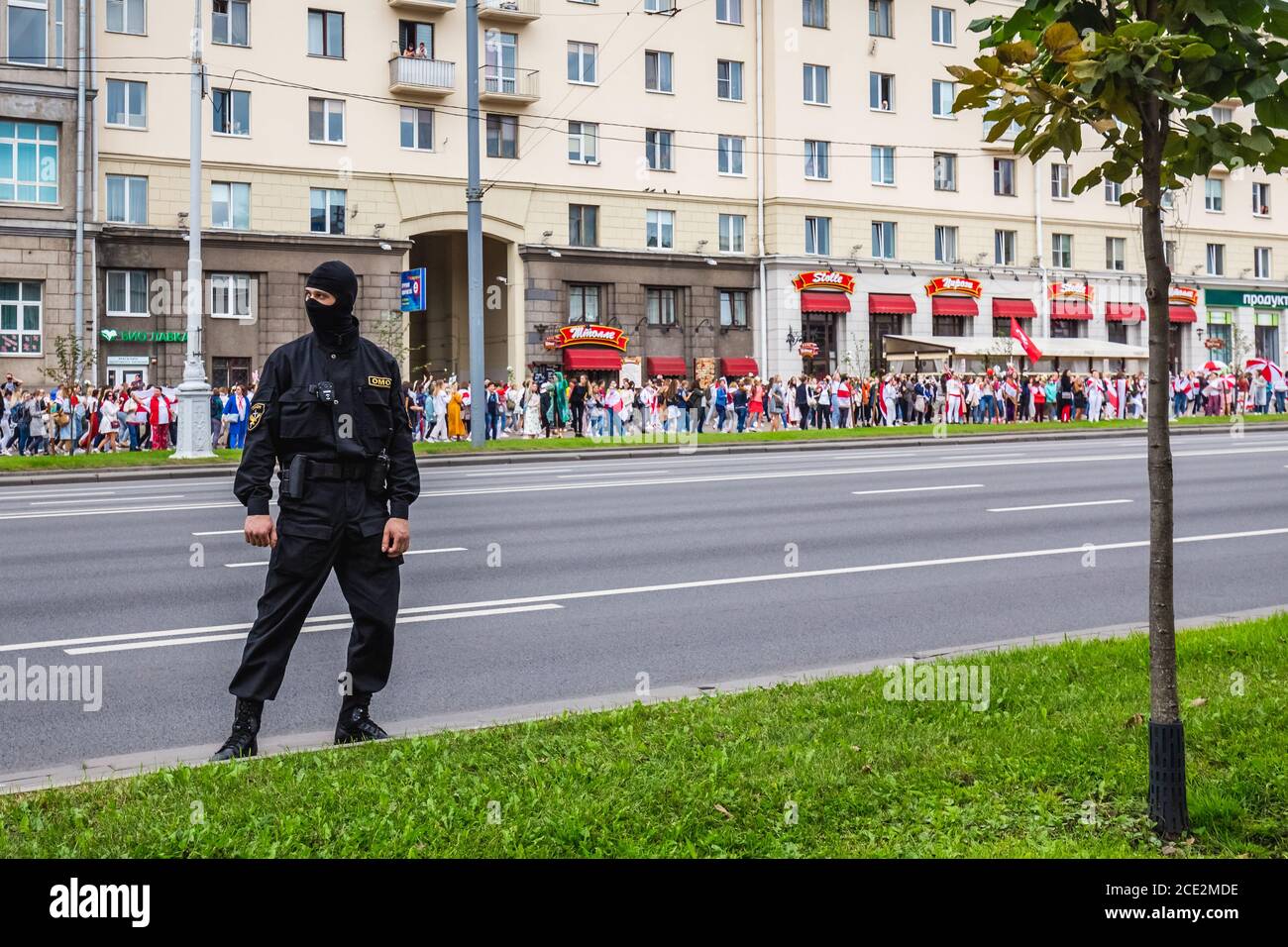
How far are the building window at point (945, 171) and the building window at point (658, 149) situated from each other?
11.8 metres

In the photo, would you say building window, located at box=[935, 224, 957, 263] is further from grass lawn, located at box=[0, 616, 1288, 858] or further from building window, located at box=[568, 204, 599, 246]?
grass lawn, located at box=[0, 616, 1288, 858]

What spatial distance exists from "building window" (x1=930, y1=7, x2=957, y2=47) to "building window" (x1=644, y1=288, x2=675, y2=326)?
15212mm

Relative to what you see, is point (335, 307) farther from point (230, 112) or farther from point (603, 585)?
point (230, 112)

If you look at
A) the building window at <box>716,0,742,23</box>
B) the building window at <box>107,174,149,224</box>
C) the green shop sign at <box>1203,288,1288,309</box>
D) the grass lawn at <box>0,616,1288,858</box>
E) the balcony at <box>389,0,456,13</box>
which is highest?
the building window at <box>716,0,742,23</box>

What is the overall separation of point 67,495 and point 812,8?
3786cm

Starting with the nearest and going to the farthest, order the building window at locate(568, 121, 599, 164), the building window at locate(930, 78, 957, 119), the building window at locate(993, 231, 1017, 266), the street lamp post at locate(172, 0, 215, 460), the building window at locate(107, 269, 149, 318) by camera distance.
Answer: the street lamp post at locate(172, 0, 215, 460), the building window at locate(107, 269, 149, 318), the building window at locate(568, 121, 599, 164), the building window at locate(930, 78, 957, 119), the building window at locate(993, 231, 1017, 266)

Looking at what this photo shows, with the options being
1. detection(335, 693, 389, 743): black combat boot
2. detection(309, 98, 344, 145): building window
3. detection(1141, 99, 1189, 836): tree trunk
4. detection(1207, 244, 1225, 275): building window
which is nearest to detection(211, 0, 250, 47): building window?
detection(309, 98, 344, 145): building window

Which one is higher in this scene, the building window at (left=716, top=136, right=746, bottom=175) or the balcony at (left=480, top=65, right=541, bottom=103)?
the balcony at (left=480, top=65, right=541, bottom=103)

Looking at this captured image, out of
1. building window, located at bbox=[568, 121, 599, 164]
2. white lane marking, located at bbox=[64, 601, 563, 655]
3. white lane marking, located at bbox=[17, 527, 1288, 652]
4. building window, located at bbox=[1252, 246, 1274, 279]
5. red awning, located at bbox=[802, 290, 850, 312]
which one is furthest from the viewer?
building window, located at bbox=[1252, 246, 1274, 279]

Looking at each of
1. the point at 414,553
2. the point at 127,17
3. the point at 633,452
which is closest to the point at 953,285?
the point at 633,452

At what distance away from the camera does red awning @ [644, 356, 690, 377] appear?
1860 inches

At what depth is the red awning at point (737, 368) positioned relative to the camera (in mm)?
48375

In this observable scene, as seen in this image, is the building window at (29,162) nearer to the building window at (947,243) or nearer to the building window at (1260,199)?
the building window at (947,243)

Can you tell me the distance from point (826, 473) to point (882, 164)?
1290 inches
